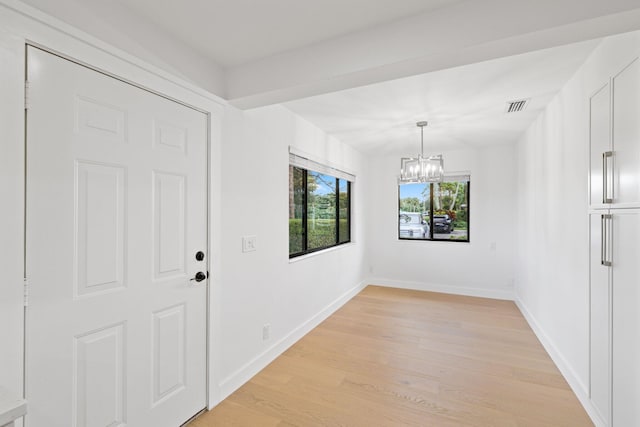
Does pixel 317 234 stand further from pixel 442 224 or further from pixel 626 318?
pixel 626 318

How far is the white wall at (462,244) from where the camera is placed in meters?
4.53

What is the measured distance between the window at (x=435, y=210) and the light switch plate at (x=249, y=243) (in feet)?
11.2

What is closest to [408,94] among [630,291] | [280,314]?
[630,291]

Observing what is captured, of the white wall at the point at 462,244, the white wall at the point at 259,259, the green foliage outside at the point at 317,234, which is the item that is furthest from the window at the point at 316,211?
the white wall at the point at 462,244

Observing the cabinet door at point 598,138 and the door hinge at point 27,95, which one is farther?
the cabinet door at point 598,138

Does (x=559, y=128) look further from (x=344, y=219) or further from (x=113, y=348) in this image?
(x=113, y=348)

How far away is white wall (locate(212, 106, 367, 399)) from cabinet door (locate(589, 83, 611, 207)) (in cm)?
232

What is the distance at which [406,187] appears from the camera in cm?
521

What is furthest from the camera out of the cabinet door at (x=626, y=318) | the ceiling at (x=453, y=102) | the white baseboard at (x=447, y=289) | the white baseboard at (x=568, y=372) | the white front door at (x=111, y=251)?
the white baseboard at (x=447, y=289)

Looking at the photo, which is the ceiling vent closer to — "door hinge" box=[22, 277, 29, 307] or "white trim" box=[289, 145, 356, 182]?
"white trim" box=[289, 145, 356, 182]

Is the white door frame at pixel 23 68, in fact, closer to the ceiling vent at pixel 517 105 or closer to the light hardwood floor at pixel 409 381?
the light hardwood floor at pixel 409 381

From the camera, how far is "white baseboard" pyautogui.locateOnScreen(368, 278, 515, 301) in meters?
4.52

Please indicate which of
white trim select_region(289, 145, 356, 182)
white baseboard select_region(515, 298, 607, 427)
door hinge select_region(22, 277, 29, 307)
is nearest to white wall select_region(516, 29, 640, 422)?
white baseboard select_region(515, 298, 607, 427)

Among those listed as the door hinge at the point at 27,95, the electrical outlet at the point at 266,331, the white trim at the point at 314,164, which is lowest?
the electrical outlet at the point at 266,331
